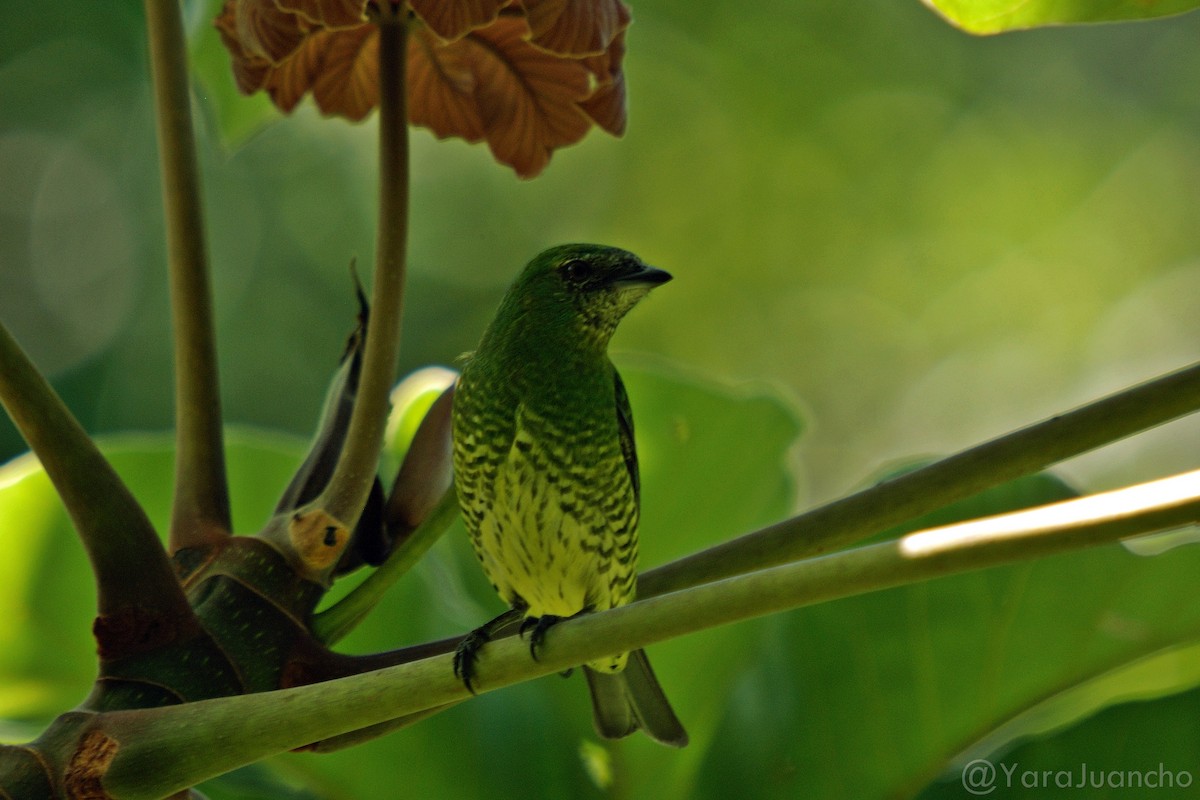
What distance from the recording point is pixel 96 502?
48.7 inches

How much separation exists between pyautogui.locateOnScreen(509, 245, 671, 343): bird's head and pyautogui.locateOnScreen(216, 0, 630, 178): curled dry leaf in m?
0.44

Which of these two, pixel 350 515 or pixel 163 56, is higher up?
pixel 163 56

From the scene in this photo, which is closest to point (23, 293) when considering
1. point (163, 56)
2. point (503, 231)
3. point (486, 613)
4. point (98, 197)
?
point (98, 197)

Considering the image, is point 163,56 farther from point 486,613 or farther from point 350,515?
point 486,613

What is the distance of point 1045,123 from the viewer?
22.6 feet

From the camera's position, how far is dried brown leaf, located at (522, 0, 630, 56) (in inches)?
56.8

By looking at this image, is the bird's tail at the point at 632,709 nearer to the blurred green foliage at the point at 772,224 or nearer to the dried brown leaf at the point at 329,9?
the dried brown leaf at the point at 329,9

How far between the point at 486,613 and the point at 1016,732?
91cm

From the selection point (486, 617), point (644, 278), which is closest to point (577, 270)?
point (644, 278)

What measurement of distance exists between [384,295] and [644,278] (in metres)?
0.79

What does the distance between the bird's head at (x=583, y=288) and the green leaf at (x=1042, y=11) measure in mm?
817

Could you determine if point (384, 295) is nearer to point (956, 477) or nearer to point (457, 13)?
point (457, 13)

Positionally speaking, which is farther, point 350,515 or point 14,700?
point 14,700

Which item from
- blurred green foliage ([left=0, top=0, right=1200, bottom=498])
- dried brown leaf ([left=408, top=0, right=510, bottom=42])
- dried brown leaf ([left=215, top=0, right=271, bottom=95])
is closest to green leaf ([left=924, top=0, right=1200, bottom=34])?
dried brown leaf ([left=408, top=0, right=510, bottom=42])
